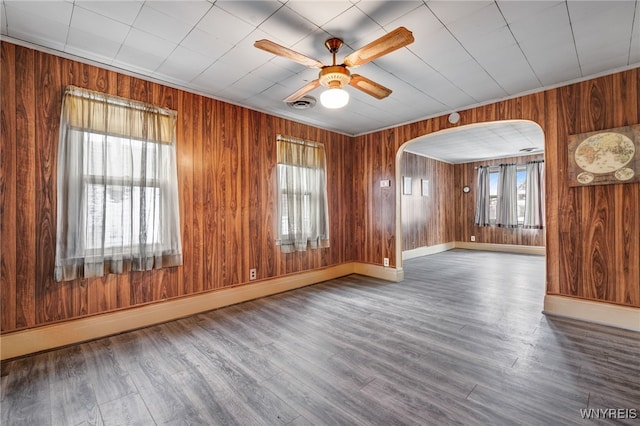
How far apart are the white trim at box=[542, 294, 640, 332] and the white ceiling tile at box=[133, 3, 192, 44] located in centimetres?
451

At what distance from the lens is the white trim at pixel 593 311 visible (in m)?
2.74

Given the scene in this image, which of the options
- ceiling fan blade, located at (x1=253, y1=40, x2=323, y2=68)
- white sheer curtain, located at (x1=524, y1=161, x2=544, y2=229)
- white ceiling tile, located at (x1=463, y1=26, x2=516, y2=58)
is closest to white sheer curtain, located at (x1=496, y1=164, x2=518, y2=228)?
white sheer curtain, located at (x1=524, y1=161, x2=544, y2=229)

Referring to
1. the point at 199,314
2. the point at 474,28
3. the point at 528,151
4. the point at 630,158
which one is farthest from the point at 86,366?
the point at 528,151

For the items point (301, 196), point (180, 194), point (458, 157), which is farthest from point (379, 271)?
point (458, 157)

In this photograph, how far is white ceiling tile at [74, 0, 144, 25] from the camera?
74.1 inches

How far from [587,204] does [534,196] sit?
494cm

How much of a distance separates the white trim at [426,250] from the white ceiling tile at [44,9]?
6.65 m

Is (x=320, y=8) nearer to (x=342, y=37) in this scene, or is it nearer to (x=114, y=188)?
(x=342, y=37)

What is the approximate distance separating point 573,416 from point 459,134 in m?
4.71

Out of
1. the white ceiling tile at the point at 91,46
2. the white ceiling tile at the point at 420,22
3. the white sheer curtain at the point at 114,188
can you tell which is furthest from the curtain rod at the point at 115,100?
the white ceiling tile at the point at 420,22

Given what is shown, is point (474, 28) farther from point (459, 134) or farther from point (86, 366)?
point (86, 366)

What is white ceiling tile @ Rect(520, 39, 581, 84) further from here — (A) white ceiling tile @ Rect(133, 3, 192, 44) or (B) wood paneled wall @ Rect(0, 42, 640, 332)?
(A) white ceiling tile @ Rect(133, 3, 192, 44)

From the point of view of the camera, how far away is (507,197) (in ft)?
24.8

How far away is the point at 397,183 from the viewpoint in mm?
4656
